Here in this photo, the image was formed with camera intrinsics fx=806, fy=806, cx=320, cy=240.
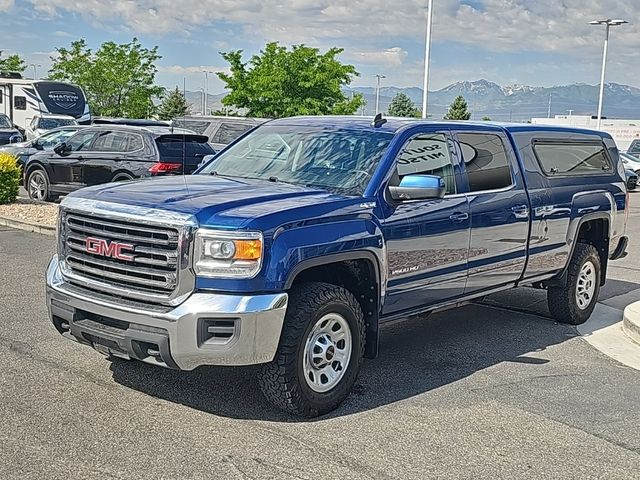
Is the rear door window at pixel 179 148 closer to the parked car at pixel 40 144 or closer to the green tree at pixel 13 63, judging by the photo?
the parked car at pixel 40 144

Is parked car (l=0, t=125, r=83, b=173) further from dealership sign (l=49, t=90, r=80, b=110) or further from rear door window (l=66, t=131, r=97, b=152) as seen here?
dealership sign (l=49, t=90, r=80, b=110)

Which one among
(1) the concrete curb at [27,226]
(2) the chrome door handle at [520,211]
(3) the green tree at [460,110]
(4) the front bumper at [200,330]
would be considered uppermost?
(3) the green tree at [460,110]

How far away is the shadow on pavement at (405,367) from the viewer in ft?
17.5

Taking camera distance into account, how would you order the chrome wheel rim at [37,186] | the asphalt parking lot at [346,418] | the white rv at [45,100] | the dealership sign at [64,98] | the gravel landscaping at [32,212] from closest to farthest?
the asphalt parking lot at [346,418], the gravel landscaping at [32,212], the chrome wheel rim at [37,186], the white rv at [45,100], the dealership sign at [64,98]

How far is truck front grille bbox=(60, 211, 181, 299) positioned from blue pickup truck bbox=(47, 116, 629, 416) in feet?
0.03

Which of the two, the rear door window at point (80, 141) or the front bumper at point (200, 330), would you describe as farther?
the rear door window at point (80, 141)

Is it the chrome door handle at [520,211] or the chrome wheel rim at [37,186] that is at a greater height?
the chrome door handle at [520,211]

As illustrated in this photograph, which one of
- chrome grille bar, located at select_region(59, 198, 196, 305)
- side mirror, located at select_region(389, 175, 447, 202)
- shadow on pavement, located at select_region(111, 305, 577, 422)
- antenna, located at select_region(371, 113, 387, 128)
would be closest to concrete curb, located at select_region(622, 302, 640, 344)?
shadow on pavement, located at select_region(111, 305, 577, 422)

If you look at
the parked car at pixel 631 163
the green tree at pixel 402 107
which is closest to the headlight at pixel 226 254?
the parked car at pixel 631 163

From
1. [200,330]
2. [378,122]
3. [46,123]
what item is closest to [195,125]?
[378,122]

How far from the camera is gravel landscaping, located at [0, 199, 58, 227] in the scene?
12.9 metres

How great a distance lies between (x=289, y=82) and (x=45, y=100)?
10365mm

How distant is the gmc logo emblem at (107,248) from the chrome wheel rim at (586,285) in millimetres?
4908

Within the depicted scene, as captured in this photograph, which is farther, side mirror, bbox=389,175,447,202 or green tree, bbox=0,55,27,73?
green tree, bbox=0,55,27,73
